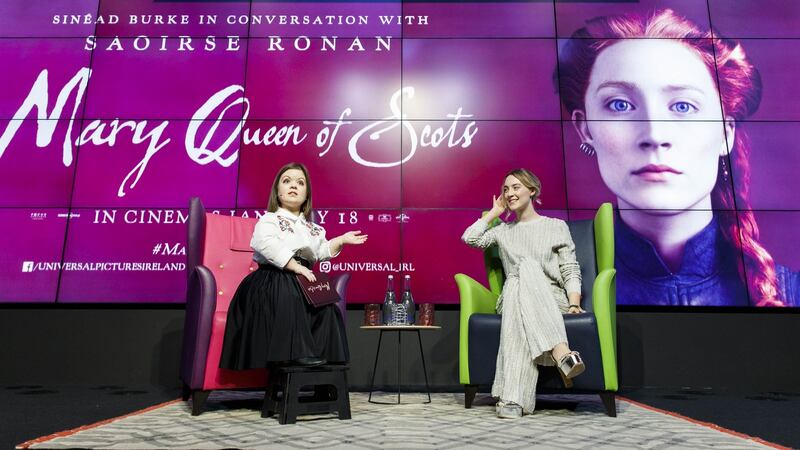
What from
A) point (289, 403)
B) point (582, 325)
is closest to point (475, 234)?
point (582, 325)

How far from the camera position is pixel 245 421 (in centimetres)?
230

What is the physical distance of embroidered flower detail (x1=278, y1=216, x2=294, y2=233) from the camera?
2463 millimetres

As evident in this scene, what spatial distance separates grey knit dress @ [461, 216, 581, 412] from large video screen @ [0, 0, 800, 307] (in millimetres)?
783

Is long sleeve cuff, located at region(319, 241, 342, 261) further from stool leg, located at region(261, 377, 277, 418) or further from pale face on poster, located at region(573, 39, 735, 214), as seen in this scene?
pale face on poster, located at region(573, 39, 735, 214)

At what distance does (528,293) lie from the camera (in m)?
2.65

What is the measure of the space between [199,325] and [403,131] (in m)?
2.11

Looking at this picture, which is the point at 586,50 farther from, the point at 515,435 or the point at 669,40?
the point at 515,435

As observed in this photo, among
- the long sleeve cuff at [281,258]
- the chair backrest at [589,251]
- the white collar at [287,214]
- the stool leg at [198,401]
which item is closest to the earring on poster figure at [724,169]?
the chair backrest at [589,251]

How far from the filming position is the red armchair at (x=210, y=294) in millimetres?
2473

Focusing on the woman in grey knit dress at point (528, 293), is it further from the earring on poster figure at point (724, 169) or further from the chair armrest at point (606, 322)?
the earring on poster figure at point (724, 169)

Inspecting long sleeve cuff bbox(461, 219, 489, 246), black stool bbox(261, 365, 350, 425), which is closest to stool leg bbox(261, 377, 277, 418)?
black stool bbox(261, 365, 350, 425)

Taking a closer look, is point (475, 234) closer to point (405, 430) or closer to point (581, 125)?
point (405, 430)

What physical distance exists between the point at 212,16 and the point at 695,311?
408cm

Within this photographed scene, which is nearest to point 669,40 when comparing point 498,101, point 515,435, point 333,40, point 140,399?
point 498,101
